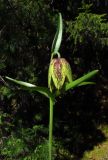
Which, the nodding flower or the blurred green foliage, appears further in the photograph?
the blurred green foliage

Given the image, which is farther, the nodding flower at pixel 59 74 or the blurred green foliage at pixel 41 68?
the blurred green foliage at pixel 41 68

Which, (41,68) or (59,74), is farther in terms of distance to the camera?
(41,68)

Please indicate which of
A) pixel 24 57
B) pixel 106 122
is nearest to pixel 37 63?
pixel 24 57

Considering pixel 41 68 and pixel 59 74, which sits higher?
pixel 59 74

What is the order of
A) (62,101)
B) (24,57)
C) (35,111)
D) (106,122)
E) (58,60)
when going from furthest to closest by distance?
(106,122) < (62,101) < (35,111) < (24,57) < (58,60)

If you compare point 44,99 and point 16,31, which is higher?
point 16,31

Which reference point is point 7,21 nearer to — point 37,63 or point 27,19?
point 27,19

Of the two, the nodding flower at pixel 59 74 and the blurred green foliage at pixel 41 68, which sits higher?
the nodding flower at pixel 59 74

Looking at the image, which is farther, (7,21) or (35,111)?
(35,111)

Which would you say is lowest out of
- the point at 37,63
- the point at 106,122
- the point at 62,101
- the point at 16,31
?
the point at 106,122

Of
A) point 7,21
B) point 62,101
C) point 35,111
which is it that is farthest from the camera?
point 62,101

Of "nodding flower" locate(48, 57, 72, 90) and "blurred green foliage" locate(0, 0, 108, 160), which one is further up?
"nodding flower" locate(48, 57, 72, 90)
